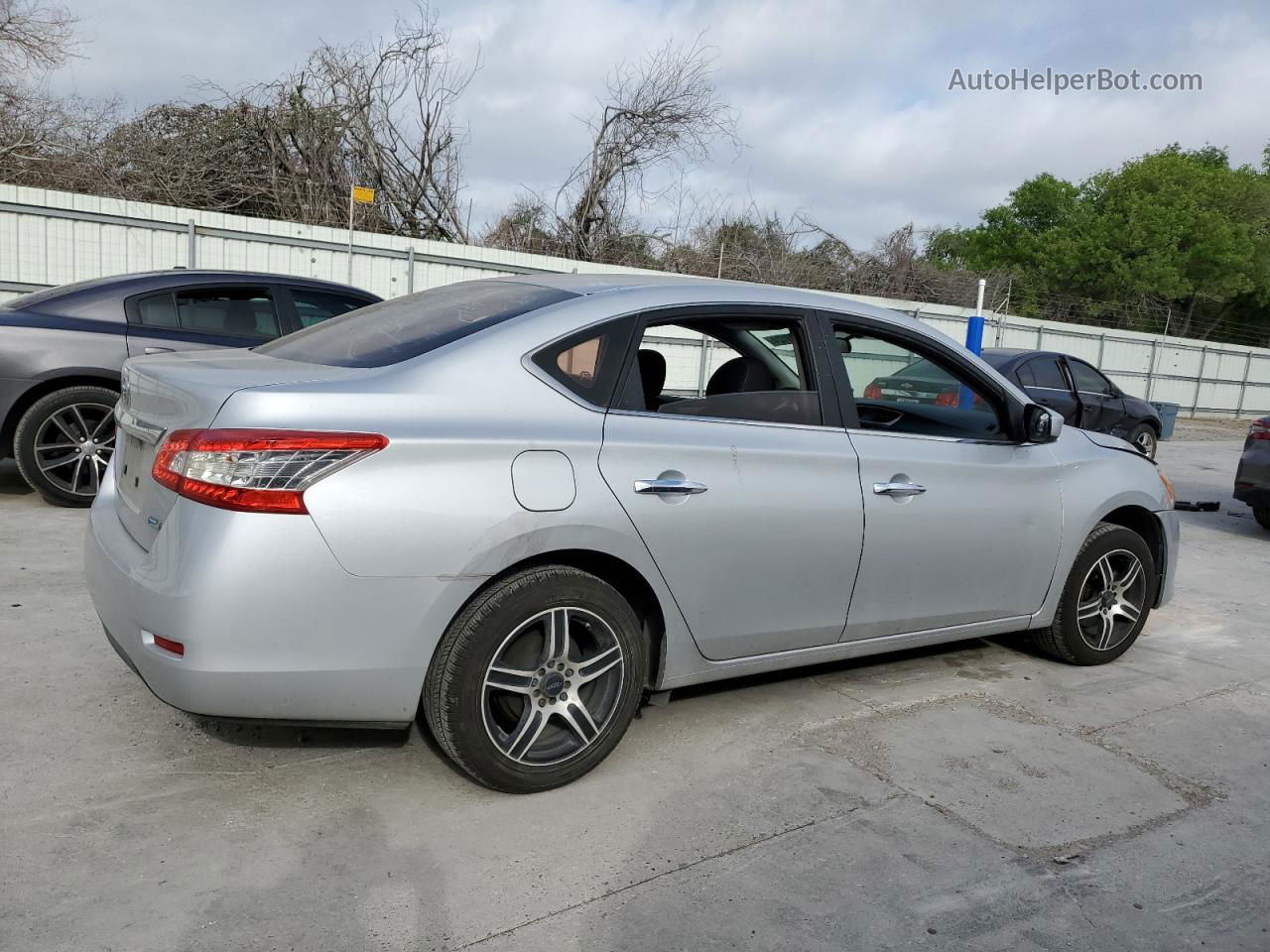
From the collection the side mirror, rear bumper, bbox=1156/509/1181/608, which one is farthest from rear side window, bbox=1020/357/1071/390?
the side mirror

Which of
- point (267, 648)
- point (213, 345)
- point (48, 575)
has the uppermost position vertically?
point (213, 345)

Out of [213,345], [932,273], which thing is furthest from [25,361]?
[932,273]

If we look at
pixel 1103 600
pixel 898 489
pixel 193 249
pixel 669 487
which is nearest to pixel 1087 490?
pixel 1103 600

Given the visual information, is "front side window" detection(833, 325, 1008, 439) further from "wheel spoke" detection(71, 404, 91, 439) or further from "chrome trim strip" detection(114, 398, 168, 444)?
"wheel spoke" detection(71, 404, 91, 439)

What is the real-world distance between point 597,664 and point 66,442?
4816mm

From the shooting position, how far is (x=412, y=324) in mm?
3486

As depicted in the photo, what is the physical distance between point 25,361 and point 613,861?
17.1ft

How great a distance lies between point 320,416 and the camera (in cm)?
278

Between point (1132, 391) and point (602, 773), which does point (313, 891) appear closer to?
point (602, 773)

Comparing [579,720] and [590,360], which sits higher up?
[590,360]

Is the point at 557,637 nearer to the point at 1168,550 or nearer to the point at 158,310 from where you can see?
the point at 1168,550

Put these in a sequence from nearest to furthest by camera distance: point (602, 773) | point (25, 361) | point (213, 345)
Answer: point (602, 773), point (25, 361), point (213, 345)

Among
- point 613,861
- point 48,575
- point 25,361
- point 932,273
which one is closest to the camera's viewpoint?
point 613,861

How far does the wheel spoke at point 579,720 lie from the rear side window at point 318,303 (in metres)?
4.74
